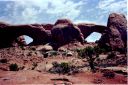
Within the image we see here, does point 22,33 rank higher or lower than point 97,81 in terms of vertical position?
higher

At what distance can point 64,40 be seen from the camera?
171ft

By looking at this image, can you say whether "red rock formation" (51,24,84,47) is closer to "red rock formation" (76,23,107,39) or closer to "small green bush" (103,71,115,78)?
"red rock formation" (76,23,107,39)

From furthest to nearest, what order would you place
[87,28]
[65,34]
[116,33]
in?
1. [87,28]
2. [65,34]
3. [116,33]

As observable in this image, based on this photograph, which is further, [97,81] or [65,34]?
[65,34]

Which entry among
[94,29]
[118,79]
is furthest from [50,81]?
[94,29]

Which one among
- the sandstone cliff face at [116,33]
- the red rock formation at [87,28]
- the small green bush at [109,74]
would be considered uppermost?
the red rock formation at [87,28]

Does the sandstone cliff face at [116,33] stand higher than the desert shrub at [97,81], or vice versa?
the sandstone cliff face at [116,33]

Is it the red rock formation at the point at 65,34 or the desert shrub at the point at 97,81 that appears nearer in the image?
the desert shrub at the point at 97,81

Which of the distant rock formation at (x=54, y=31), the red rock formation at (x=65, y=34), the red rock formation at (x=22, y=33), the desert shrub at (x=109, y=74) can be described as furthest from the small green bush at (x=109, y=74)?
the red rock formation at (x=22, y=33)

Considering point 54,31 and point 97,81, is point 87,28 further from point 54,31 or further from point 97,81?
point 97,81

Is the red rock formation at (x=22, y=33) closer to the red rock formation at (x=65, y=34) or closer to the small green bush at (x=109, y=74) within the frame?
the red rock formation at (x=65, y=34)

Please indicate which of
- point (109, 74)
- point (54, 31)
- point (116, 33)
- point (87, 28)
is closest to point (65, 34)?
point (54, 31)

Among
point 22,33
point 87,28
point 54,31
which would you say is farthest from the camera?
point 87,28

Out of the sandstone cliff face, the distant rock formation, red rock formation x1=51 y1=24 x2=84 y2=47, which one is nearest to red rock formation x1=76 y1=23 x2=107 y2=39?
the distant rock formation
